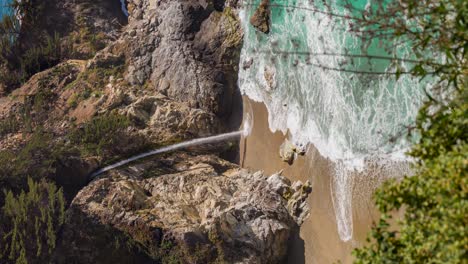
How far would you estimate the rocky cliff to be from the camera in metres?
13.4

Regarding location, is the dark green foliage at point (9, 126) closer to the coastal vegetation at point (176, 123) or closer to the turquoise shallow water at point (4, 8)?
the coastal vegetation at point (176, 123)

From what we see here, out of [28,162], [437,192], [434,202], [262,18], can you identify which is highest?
[262,18]

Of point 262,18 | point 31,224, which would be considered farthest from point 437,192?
point 262,18

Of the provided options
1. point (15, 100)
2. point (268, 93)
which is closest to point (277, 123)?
point (268, 93)

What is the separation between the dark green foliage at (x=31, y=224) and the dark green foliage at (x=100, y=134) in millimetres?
2290

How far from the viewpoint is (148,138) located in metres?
16.7

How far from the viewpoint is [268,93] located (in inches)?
647

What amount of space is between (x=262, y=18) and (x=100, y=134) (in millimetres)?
5742

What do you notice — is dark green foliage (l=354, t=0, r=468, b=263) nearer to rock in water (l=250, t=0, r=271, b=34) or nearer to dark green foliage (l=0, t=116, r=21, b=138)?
rock in water (l=250, t=0, r=271, b=34)

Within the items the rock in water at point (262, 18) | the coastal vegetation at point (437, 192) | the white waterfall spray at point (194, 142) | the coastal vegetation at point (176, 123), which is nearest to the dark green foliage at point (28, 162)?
the coastal vegetation at point (176, 123)

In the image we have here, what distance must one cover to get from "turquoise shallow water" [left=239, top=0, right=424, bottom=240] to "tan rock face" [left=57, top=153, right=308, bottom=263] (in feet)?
4.98

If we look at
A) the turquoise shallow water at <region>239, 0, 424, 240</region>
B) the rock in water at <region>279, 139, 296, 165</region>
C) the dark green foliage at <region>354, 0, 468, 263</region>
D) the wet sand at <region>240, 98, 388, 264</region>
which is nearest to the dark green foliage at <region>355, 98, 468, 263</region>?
the dark green foliage at <region>354, 0, 468, 263</region>

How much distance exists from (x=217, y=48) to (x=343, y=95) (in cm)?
501

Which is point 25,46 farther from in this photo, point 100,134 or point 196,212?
point 196,212
